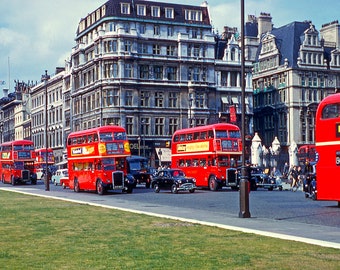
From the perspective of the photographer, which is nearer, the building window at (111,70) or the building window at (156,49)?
the building window at (111,70)

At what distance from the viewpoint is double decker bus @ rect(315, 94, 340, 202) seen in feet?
87.0

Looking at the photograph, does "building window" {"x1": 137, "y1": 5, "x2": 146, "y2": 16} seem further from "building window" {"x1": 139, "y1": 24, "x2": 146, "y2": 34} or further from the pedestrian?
the pedestrian

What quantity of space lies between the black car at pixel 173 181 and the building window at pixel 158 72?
41419mm

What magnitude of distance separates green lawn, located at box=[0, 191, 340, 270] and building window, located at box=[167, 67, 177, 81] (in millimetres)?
66478

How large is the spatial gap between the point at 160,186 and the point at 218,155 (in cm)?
469

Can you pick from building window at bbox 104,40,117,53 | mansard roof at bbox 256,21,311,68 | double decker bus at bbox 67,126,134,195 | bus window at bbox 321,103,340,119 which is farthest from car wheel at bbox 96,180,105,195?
mansard roof at bbox 256,21,311,68

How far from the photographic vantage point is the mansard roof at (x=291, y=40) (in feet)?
310

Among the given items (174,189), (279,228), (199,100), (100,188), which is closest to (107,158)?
(100,188)

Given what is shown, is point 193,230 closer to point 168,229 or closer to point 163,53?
point 168,229

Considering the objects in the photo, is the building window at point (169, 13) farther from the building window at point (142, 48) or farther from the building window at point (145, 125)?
the building window at point (145, 125)

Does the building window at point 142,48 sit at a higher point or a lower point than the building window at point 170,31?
lower

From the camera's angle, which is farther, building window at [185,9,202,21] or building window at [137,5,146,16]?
building window at [185,9,202,21]

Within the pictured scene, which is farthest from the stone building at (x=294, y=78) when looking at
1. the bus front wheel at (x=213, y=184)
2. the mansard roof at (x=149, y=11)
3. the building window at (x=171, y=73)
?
the bus front wheel at (x=213, y=184)

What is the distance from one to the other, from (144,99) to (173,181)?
41.8 metres
